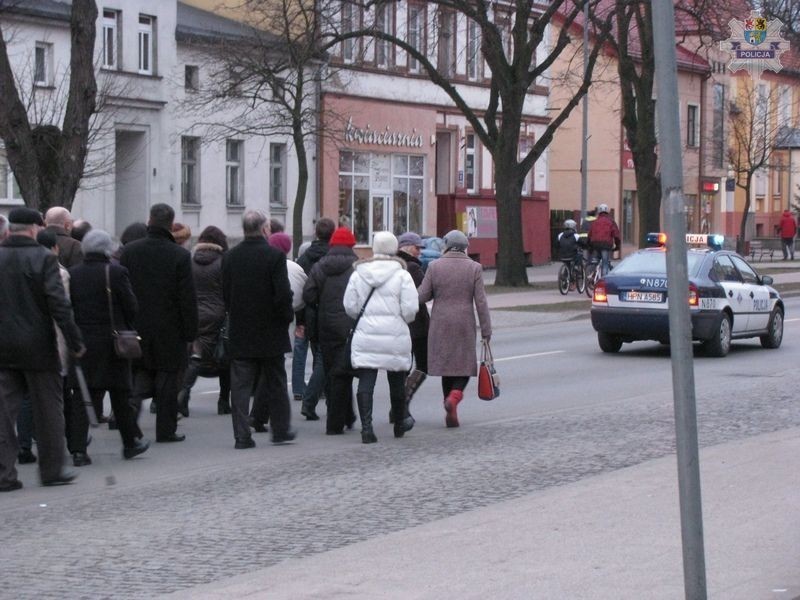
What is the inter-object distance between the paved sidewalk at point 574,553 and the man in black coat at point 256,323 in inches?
113

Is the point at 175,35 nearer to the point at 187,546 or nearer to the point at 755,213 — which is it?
the point at 187,546

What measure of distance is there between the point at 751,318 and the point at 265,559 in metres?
14.3

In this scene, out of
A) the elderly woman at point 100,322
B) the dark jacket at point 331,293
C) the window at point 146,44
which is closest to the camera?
the elderly woman at point 100,322

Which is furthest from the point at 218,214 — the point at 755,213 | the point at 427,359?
the point at 755,213

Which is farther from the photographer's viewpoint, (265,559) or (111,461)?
(111,461)

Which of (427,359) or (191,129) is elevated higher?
(191,129)

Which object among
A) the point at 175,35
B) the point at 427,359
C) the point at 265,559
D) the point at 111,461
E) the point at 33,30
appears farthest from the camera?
the point at 175,35

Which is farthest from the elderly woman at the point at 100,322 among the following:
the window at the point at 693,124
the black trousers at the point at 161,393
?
the window at the point at 693,124

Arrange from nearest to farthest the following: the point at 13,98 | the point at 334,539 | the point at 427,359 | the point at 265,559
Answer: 1. the point at 265,559
2. the point at 334,539
3. the point at 427,359
4. the point at 13,98

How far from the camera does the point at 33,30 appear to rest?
1347 inches

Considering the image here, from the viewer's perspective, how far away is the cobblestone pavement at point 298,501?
751 cm

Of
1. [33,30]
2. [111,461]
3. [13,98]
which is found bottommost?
[111,461]

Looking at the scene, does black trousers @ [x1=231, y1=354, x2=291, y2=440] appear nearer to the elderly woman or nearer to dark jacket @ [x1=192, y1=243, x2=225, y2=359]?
the elderly woman

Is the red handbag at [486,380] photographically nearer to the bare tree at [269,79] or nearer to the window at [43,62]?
the bare tree at [269,79]
